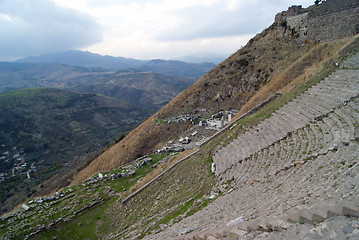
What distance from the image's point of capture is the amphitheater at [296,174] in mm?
5254

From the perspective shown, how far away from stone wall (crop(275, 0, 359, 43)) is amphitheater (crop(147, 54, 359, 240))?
11721mm

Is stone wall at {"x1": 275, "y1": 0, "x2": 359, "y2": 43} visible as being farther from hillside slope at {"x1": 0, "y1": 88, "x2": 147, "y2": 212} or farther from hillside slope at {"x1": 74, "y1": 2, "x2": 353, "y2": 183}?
hillside slope at {"x1": 0, "y1": 88, "x2": 147, "y2": 212}

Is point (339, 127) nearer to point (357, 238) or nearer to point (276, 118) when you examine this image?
point (276, 118)

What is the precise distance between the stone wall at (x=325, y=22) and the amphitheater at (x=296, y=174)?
11.7 m

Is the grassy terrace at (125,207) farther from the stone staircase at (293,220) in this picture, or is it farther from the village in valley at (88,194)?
the stone staircase at (293,220)

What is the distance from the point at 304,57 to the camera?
29500 millimetres

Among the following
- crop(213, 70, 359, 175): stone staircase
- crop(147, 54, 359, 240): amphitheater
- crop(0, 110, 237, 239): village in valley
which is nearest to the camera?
crop(147, 54, 359, 240): amphitheater

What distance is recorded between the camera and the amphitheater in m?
5.25

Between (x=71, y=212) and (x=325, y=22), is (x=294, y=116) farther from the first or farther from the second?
(x=325, y=22)

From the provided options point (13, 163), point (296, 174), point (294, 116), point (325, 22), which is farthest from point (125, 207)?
point (13, 163)

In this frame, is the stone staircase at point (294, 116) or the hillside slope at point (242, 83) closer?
the stone staircase at point (294, 116)

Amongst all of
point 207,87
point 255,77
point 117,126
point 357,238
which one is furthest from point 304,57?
point 117,126

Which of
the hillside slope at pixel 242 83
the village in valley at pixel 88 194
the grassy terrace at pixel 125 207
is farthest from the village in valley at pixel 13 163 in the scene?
the grassy terrace at pixel 125 207

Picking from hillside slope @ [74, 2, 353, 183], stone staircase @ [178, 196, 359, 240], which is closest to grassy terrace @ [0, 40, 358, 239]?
stone staircase @ [178, 196, 359, 240]
